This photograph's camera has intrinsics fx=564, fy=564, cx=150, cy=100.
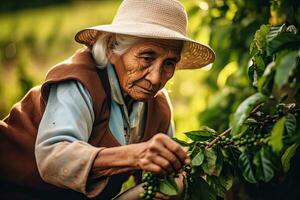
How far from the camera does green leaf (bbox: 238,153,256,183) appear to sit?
7.39 ft

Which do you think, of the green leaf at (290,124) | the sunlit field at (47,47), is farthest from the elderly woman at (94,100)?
the sunlit field at (47,47)

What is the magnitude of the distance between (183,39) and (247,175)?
75 centimetres

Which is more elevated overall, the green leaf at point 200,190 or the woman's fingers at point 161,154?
the woman's fingers at point 161,154

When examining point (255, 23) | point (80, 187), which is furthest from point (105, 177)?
point (255, 23)

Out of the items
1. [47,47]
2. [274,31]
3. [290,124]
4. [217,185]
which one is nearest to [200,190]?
[217,185]

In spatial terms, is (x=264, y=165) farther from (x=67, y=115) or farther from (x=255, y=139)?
(x=67, y=115)

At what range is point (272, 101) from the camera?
217 cm

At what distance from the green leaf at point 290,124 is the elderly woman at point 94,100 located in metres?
0.62

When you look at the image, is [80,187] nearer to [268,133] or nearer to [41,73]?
[268,133]

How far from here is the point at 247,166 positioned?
2275mm

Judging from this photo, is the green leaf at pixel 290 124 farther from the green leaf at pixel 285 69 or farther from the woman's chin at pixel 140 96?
the woman's chin at pixel 140 96

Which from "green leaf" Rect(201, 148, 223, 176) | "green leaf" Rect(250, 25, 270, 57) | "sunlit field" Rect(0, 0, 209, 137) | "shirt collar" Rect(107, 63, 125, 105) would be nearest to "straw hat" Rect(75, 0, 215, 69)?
"shirt collar" Rect(107, 63, 125, 105)

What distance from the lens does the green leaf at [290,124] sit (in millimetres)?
2137

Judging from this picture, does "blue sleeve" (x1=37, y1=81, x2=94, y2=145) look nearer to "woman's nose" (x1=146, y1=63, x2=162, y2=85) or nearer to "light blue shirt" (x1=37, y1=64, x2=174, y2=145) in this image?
"light blue shirt" (x1=37, y1=64, x2=174, y2=145)
